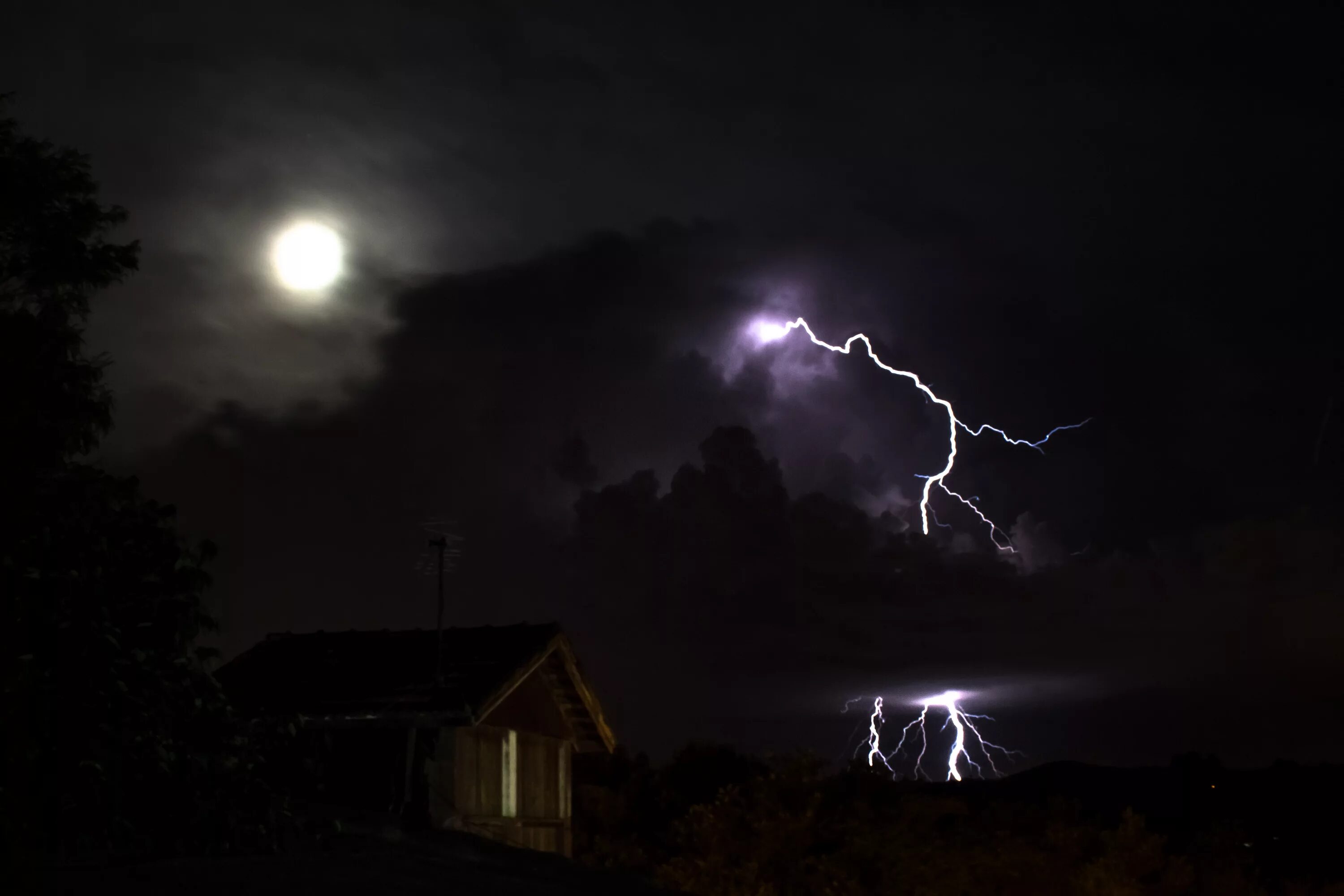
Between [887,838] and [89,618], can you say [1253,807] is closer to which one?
[887,838]

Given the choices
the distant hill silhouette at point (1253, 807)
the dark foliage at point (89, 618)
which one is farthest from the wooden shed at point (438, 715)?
the distant hill silhouette at point (1253, 807)

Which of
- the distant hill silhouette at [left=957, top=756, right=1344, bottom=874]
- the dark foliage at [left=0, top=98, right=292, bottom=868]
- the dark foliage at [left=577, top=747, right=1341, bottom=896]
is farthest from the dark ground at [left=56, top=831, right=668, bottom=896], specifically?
the distant hill silhouette at [left=957, top=756, right=1344, bottom=874]

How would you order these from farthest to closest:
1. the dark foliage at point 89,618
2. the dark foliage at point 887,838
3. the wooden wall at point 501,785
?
the dark foliage at point 887,838, the wooden wall at point 501,785, the dark foliage at point 89,618

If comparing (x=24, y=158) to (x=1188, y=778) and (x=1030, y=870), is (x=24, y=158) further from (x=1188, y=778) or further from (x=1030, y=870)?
(x=1188, y=778)

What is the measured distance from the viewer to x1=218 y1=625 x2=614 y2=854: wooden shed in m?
18.6

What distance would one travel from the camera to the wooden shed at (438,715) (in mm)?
18609

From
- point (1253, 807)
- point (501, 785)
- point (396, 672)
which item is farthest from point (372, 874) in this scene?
point (1253, 807)

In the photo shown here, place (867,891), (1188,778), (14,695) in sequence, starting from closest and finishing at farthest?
1. (14,695)
2. (867,891)
3. (1188,778)

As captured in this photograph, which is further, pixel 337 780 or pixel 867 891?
pixel 867 891

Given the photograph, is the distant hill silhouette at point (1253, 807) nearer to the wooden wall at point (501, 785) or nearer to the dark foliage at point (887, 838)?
the dark foliage at point (887, 838)

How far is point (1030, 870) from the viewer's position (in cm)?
4066

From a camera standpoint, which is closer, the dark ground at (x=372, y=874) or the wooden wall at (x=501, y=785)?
the dark ground at (x=372, y=874)

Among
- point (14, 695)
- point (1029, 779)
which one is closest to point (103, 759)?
point (14, 695)

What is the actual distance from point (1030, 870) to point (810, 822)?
16865 mm
